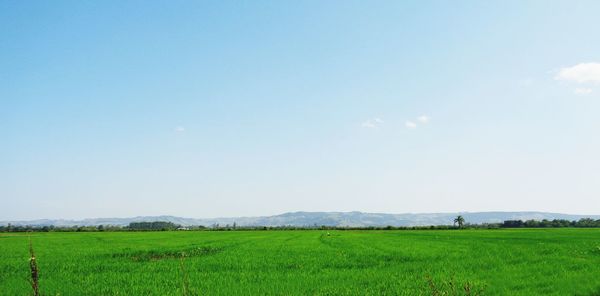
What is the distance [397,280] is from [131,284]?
29.4ft

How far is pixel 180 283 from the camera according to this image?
1514cm

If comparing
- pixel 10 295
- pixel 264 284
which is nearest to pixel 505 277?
pixel 264 284

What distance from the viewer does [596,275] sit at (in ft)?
49.3

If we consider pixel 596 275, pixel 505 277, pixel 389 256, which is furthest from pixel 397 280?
pixel 389 256

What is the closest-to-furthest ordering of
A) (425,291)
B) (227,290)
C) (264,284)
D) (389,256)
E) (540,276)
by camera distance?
(425,291)
(227,290)
(264,284)
(540,276)
(389,256)

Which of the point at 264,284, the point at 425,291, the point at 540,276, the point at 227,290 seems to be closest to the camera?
the point at 425,291

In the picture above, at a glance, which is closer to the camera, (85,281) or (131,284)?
(131,284)

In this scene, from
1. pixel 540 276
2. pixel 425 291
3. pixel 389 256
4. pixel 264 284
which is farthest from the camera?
pixel 389 256

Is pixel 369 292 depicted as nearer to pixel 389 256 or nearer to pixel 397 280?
pixel 397 280

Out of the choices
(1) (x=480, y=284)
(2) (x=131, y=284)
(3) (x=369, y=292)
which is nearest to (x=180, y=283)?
(2) (x=131, y=284)

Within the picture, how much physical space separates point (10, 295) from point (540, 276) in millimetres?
17505

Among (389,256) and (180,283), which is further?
(389,256)

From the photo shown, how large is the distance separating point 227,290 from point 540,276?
35.6 feet

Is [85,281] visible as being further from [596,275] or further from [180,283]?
[596,275]
